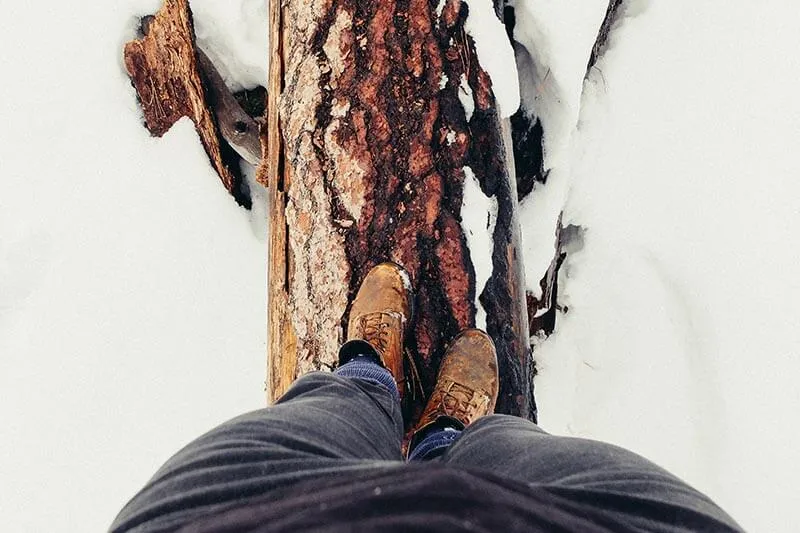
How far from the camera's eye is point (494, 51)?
1.21 m

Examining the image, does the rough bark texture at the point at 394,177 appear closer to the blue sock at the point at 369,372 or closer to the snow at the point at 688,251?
the blue sock at the point at 369,372

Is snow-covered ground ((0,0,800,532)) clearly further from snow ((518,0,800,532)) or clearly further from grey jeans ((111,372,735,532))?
grey jeans ((111,372,735,532))

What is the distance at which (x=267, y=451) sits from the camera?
2.07 feet

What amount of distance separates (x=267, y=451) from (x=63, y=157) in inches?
55.0

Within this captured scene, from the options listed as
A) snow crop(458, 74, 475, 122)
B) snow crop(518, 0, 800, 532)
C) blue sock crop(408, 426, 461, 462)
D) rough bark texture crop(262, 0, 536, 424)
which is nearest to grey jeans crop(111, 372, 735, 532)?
blue sock crop(408, 426, 461, 462)

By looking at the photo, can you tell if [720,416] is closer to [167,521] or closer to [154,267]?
[167,521]

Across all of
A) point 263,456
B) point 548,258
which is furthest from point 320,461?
point 548,258

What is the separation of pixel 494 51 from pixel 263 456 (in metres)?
0.91

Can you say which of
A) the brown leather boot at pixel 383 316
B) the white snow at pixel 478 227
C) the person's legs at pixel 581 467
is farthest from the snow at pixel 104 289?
the person's legs at pixel 581 467

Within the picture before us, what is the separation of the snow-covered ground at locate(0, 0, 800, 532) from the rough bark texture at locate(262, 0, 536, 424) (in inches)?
16.7

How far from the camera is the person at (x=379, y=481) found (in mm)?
472

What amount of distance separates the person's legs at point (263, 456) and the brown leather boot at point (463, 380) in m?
0.25

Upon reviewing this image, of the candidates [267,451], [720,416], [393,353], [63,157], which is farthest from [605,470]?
[63,157]

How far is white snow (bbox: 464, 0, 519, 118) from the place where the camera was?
119 cm
